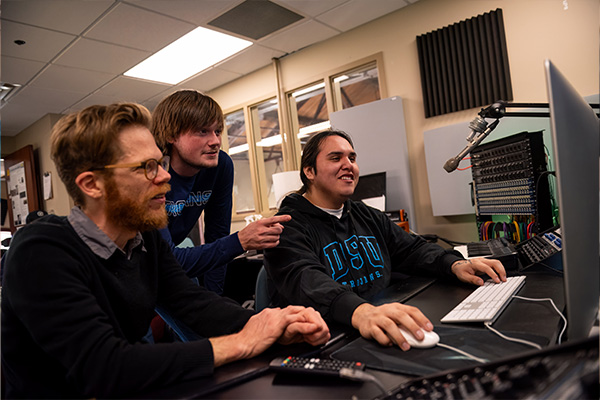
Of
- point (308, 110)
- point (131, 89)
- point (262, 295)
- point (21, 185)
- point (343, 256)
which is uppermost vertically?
point (131, 89)

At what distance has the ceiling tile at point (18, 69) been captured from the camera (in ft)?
12.7

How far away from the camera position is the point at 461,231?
11.4ft

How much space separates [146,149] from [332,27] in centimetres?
336

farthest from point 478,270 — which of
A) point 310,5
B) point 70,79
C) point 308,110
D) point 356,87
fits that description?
point 70,79

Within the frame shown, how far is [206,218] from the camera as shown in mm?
2221

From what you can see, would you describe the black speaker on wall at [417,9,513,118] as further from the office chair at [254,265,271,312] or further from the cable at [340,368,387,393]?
the cable at [340,368,387,393]

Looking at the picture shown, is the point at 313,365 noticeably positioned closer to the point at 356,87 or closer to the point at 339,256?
the point at 339,256

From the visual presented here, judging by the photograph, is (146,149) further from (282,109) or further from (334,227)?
(282,109)

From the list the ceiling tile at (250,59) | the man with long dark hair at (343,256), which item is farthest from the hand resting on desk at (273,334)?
the ceiling tile at (250,59)

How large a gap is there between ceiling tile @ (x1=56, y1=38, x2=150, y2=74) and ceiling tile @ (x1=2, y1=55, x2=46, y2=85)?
0.28 metres

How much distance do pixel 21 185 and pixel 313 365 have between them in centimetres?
712

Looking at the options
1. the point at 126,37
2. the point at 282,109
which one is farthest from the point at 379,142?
the point at 126,37

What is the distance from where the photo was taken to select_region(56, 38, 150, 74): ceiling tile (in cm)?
368

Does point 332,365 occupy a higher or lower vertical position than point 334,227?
lower
